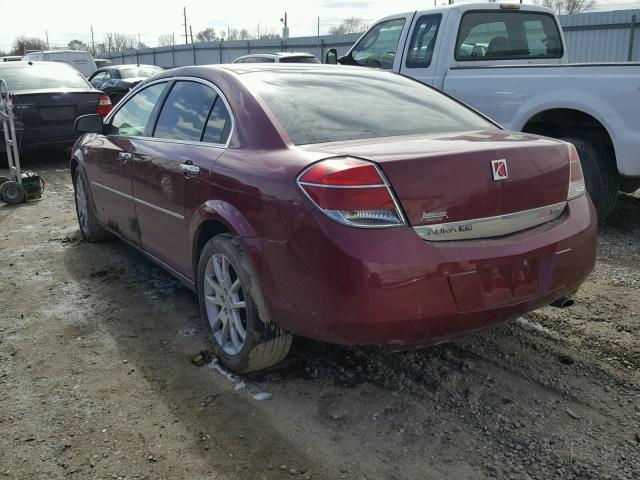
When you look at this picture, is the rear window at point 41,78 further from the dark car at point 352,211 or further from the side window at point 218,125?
the side window at point 218,125

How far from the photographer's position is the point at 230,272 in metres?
3.32

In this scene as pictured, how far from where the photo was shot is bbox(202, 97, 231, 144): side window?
347 centimetres

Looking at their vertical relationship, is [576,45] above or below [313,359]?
above

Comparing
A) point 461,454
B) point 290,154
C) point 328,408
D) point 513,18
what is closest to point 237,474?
point 328,408

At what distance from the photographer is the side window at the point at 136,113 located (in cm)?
448

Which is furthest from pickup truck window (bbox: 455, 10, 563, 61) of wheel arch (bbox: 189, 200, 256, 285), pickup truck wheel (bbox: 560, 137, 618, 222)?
wheel arch (bbox: 189, 200, 256, 285)

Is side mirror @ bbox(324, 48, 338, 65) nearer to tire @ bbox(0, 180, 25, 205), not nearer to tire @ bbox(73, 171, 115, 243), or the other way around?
tire @ bbox(73, 171, 115, 243)

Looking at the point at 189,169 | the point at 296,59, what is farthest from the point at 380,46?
the point at 296,59

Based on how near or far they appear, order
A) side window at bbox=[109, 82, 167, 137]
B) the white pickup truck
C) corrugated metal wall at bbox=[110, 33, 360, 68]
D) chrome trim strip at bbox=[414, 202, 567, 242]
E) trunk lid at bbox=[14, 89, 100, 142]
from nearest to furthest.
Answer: chrome trim strip at bbox=[414, 202, 567, 242]
side window at bbox=[109, 82, 167, 137]
the white pickup truck
trunk lid at bbox=[14, 89, 100, 142]
corrugated metal wall at bbox=[110, 33, 360, 68]

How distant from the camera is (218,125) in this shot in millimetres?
3555

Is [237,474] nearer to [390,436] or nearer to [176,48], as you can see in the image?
[390,436]

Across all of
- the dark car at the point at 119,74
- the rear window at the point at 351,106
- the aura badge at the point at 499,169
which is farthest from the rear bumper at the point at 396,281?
the dark car at the point at 119,74

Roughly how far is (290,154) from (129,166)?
6.28 ft

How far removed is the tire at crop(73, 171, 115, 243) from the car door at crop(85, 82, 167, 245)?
240mm
